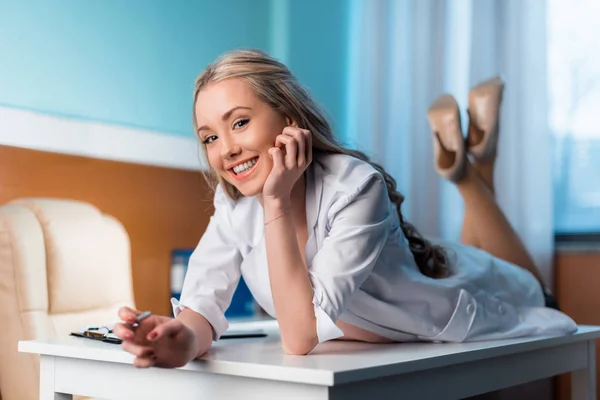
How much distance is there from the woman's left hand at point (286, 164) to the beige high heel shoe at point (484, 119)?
3.25 feet

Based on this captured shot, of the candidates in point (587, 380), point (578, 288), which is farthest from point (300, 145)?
point (578, 288)

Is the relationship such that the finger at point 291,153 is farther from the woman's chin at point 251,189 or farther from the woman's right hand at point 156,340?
the woman's right hand at point 156,340

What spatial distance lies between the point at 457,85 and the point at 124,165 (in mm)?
1124

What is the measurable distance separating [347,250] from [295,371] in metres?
0.27

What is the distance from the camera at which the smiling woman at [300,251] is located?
1.09 metres

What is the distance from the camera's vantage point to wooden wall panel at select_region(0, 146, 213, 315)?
1.74 meters

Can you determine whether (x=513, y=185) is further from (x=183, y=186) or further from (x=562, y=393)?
(x=183, y=186)

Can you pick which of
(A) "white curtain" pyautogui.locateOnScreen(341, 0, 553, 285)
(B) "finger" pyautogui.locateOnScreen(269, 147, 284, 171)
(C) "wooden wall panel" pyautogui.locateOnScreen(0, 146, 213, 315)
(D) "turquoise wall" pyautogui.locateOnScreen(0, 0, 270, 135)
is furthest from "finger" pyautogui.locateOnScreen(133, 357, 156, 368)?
(A) "white curtain" pyautogui.locateOnScreen(341, 0, 553, 285)

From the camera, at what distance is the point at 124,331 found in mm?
920

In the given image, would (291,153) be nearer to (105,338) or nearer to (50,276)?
(105,338)

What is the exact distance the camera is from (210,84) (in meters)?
1.22

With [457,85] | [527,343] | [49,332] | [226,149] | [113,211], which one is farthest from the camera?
[457,85]

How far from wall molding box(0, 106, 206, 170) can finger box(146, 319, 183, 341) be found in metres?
0.62

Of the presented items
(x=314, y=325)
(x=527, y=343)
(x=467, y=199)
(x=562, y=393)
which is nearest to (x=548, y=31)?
(x=467, y=199)
